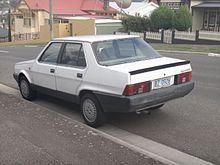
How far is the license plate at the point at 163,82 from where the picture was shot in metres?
5.93

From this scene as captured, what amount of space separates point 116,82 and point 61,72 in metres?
1.54

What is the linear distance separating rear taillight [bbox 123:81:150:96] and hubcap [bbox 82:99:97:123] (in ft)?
2.63

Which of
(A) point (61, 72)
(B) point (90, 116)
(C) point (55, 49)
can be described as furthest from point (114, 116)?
(C) point (55, 49)

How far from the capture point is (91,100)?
617cm

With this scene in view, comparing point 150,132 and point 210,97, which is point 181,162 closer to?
point 150,132

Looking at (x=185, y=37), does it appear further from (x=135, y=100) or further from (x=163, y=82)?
(x=135, y=100)

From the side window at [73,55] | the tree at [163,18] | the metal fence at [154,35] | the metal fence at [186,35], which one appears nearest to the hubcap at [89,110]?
the side window at [73,55]

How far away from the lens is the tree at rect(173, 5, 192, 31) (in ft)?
102

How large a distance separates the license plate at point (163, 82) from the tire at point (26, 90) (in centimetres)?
319

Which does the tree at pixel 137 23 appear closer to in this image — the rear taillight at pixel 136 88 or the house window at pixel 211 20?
the house window at pixel 211 20

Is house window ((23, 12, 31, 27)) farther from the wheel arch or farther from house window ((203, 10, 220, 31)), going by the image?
the wheel arch

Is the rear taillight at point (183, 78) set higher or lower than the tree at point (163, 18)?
lower

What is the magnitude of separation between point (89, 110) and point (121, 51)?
47.8 inches

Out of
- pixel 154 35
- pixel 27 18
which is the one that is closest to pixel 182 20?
pixel 154 35
